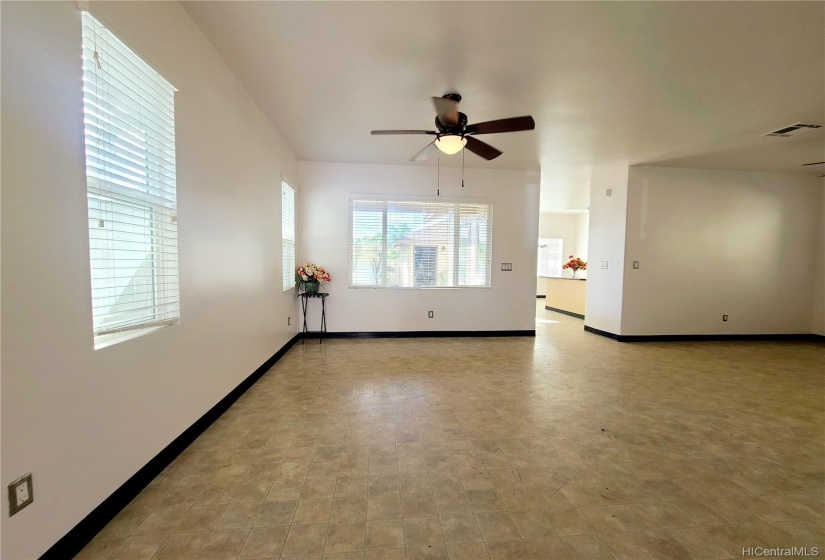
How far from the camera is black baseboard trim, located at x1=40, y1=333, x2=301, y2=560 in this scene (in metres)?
1.29

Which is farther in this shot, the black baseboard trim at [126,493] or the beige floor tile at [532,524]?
the beige floor tile at [532,524]

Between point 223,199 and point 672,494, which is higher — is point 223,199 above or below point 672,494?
above

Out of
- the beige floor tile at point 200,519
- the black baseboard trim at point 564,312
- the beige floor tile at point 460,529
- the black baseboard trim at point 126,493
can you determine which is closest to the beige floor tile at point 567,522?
the beige floor tile at point 460,529

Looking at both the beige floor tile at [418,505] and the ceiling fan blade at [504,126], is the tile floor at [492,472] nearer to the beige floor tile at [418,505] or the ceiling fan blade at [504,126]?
the beige floor tile at [418,505]

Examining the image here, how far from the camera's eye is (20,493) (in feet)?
3.64

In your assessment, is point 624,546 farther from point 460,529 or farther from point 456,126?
point 456,126

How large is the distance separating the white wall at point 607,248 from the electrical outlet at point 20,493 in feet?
20.3

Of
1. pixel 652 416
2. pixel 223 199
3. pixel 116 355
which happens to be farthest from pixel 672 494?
pixel 223 199

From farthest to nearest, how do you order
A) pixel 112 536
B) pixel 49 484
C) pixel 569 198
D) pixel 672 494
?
1. pixel 569 198
2. pixel 672 494
3. pixel 112 536
4. pixel 49 484

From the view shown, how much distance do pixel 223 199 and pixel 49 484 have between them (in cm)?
192

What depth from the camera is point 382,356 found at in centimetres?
425

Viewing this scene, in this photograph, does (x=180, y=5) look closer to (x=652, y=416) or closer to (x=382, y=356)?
(x=382, y=356)

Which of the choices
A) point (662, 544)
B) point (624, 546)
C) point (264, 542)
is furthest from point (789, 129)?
point (264, 542)

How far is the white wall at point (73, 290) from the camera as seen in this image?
109 cm
